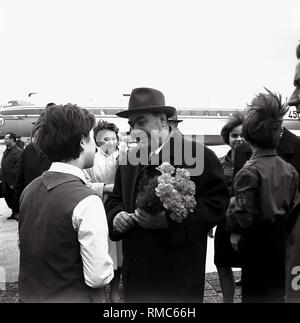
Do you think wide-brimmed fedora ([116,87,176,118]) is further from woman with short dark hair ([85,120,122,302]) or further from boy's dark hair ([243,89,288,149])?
woman with short dark hair ([85,120,122,302])

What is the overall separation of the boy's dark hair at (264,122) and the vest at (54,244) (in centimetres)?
143

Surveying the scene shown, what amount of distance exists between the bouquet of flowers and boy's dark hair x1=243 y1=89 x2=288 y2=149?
0.79 meters

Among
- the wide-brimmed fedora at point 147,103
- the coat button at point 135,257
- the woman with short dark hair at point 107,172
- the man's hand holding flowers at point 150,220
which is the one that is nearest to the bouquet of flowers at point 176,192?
the man's hand holding flowers at point 150,220

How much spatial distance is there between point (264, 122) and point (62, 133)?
4.94ft

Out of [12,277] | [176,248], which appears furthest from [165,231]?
[12,277]

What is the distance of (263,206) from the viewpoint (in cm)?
265

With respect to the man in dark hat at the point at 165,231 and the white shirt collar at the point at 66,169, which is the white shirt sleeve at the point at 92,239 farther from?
the man in dark hat at the point at 165,231

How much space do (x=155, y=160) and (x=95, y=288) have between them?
40.6 inches

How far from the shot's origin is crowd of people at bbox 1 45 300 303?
1803mm

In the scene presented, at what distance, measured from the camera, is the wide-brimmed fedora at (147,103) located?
2.88 metres

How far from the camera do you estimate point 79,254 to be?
1.82 metres

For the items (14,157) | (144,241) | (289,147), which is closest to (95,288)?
(144,241)

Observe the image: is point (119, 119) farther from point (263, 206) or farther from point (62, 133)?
point (62, 133)

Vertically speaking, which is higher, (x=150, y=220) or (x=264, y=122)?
(x=264, y=122)
